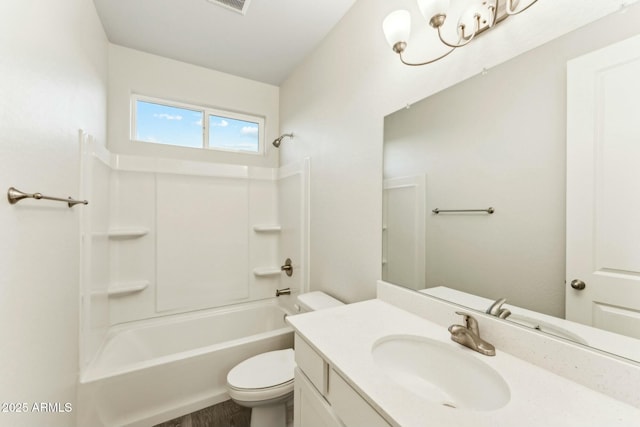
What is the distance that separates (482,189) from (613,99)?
1.27 ft

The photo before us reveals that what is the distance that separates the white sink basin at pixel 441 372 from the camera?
72cm

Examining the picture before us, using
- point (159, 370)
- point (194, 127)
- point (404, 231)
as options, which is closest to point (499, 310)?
point (404, 231)

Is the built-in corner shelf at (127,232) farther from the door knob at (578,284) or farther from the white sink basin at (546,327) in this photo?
the door knob at (578,284)

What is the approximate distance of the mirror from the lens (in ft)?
2.39

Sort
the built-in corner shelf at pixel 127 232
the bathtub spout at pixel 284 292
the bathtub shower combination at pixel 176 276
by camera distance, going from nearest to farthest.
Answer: the bathtub shower combination at pixel 176 276, the built-in corner shelf at pixel 127 232, the bathtub spout at pixel 284 292

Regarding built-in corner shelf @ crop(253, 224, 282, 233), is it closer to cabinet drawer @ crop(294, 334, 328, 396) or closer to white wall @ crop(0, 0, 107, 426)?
white wall @ crop(0, 0, 107, 426)

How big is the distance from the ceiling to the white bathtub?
→ 2199 mm

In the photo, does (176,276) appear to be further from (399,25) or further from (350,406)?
(399,25)

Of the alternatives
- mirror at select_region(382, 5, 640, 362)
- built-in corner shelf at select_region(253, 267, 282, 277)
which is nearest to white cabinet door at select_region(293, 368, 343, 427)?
mirror at select_region(382, 5, 640, 362)

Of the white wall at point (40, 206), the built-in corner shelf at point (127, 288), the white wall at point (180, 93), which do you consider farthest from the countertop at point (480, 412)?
the white wall at point (180, 93)

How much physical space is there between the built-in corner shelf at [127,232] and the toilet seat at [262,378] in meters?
1.33

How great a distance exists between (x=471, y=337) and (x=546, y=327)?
0.68ft

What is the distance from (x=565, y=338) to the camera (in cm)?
70

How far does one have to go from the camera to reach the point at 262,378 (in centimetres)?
142
